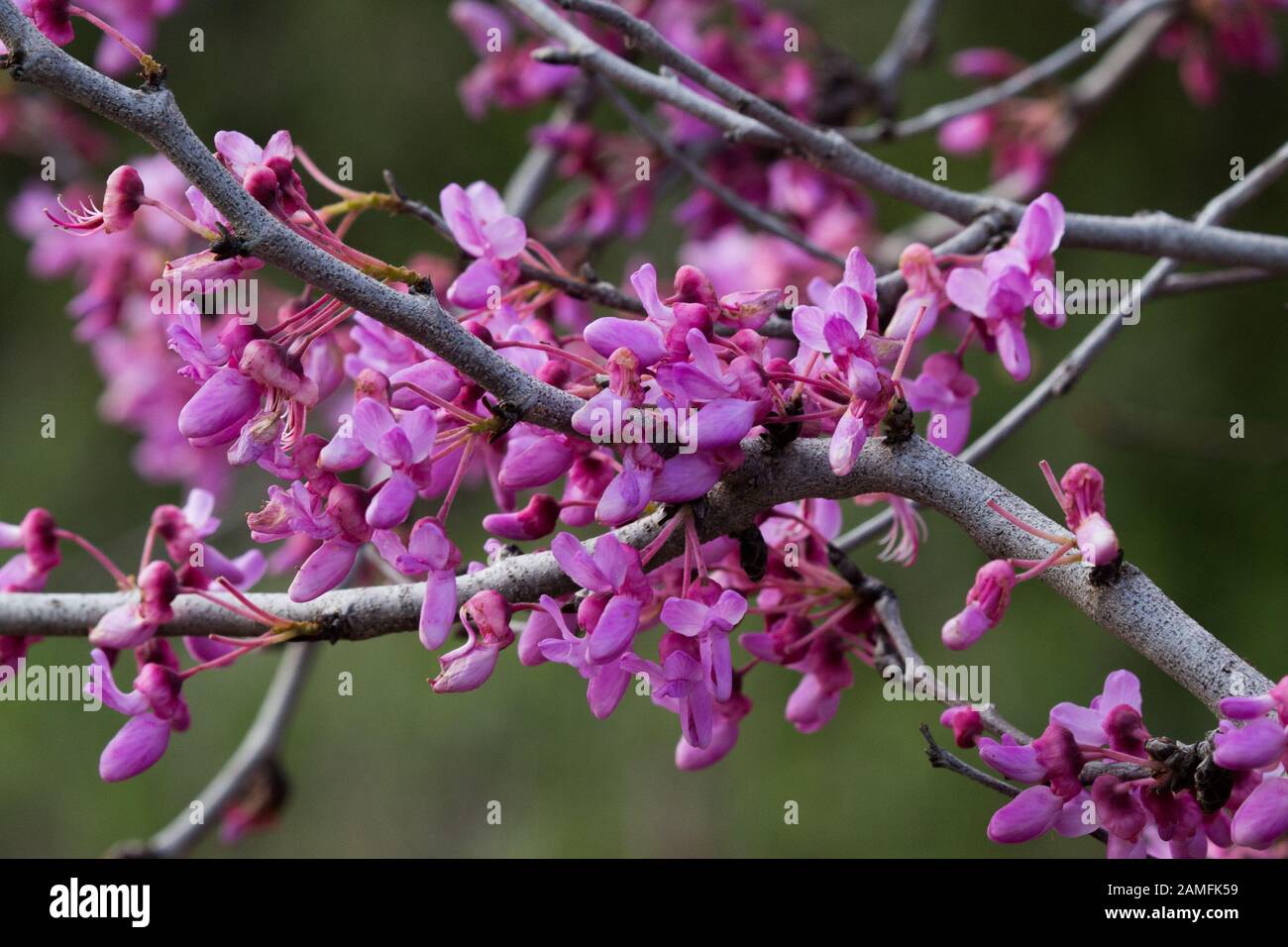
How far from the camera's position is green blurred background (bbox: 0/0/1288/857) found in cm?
207

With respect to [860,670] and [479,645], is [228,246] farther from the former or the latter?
[860,670]

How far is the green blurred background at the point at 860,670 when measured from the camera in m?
2.07

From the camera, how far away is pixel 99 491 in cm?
288

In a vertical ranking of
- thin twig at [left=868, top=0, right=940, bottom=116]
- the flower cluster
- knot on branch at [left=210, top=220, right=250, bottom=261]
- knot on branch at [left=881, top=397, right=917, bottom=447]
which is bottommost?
the flower cluster

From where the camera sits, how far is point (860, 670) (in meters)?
2.19

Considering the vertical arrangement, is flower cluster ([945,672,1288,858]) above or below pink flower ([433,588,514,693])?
below

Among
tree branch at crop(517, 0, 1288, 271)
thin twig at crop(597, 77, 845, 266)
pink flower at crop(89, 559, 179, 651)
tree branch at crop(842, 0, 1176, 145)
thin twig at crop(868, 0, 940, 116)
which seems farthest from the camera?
thin twig at crop(868, 0, 940, 116)

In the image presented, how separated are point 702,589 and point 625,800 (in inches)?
71.4

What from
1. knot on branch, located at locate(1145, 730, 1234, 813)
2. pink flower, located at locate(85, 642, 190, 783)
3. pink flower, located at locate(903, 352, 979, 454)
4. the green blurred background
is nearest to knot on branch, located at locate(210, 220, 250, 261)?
pink flower, located at locate(85, 642, 190, 783)

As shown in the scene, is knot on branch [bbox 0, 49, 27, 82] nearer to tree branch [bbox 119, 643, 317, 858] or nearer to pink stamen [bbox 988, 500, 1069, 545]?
pink stamen [bbox 988, 500, 1069, 545]

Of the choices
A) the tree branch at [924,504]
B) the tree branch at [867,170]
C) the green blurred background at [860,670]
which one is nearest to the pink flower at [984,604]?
the tree branch at [924,504]

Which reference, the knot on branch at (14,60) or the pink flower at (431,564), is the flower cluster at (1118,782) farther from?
the knot on branch at (14,60)
